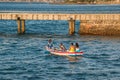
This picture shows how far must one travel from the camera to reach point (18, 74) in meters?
61.6

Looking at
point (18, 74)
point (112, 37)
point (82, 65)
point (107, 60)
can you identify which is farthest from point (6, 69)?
point (112, 37)

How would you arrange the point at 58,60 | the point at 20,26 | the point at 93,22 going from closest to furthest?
the point at 58,60, the point at 93,22, the point at 20,26

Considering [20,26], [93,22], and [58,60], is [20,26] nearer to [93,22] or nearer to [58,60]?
[93,22]

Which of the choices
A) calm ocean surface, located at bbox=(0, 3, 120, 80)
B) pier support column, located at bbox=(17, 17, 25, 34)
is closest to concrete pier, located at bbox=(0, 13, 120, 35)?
pier support column, located at bbox=(17, 17, 25, 34)

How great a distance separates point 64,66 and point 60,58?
22.9 ft

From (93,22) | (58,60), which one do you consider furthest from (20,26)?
(58,60)

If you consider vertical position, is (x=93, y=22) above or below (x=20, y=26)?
above

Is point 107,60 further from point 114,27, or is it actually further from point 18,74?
point 114,27

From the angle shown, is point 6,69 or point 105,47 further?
point 105,47

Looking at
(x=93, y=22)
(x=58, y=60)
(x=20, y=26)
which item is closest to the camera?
(x=58, y=60)

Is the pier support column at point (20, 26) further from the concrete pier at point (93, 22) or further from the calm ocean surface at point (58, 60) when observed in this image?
the calm ocean surface at point (58, 60)

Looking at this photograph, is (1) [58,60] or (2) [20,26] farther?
(2) [20,26]

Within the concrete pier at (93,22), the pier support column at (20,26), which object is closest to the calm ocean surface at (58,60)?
the concrete pier at (93,22)

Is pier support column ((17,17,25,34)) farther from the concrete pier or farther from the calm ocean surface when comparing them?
the calm ocean surface
